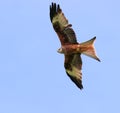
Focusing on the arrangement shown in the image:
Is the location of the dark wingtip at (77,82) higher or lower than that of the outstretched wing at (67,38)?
lower

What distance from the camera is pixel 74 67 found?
784cm

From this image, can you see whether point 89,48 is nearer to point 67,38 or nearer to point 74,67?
point 67,38

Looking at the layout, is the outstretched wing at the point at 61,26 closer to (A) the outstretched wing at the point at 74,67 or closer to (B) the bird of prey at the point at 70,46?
(B) the bird of prey at the point at 70,46

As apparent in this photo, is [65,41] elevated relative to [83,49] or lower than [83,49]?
elevated

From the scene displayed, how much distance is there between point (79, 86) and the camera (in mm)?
7562

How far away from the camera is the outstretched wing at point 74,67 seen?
303 inches

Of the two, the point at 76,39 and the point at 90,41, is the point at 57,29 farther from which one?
the point at 90,41

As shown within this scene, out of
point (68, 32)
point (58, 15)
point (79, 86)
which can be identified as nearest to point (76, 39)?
point (68, 32)

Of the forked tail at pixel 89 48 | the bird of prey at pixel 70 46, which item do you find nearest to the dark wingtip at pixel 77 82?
the bird of prey at pixel 70 46

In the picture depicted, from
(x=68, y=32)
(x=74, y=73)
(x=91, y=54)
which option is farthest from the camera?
(x=74, y=73)

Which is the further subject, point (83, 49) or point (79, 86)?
point (79, 86)

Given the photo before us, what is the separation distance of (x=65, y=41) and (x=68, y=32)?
0.88 ft

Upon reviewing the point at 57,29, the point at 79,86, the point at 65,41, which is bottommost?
the point at 79,86

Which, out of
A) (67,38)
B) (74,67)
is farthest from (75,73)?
(67,38)
